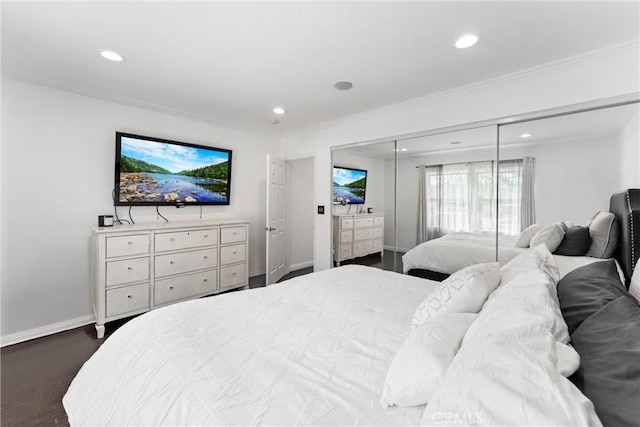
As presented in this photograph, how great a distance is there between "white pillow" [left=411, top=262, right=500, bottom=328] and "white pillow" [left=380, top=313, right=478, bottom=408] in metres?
0.23

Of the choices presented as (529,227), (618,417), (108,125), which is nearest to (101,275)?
(108,125)

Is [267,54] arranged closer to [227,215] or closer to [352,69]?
[352,69]

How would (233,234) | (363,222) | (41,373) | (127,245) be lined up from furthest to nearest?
(363,222) → (233,234) → (127,245) → (41,373)

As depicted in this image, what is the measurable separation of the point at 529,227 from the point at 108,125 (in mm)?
4458

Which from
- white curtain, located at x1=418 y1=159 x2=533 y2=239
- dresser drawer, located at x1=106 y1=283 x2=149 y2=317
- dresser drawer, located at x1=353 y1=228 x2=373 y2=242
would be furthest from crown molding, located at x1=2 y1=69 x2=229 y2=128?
white curtain, located at x1=418 y1=159 x2=533 y2=239

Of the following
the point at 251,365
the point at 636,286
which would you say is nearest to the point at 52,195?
the point at 251,365

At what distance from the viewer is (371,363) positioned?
1133 mm

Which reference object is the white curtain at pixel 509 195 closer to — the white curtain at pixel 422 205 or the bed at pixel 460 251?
the bed at pixel 460 251

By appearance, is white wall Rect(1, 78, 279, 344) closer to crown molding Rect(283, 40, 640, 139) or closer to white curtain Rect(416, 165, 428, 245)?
crown molding Rect(283, 40, 640, 139)

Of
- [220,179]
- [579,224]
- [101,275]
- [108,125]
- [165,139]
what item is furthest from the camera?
[220,179]

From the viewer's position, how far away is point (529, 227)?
2508mm

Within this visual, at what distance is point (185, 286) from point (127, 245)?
2.63 feet

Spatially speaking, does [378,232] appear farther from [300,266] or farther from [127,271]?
[127,271]

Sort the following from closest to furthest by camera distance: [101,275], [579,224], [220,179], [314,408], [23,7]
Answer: [314,408] → [23,7] → [579,224] → [101,275] → [220,179]
